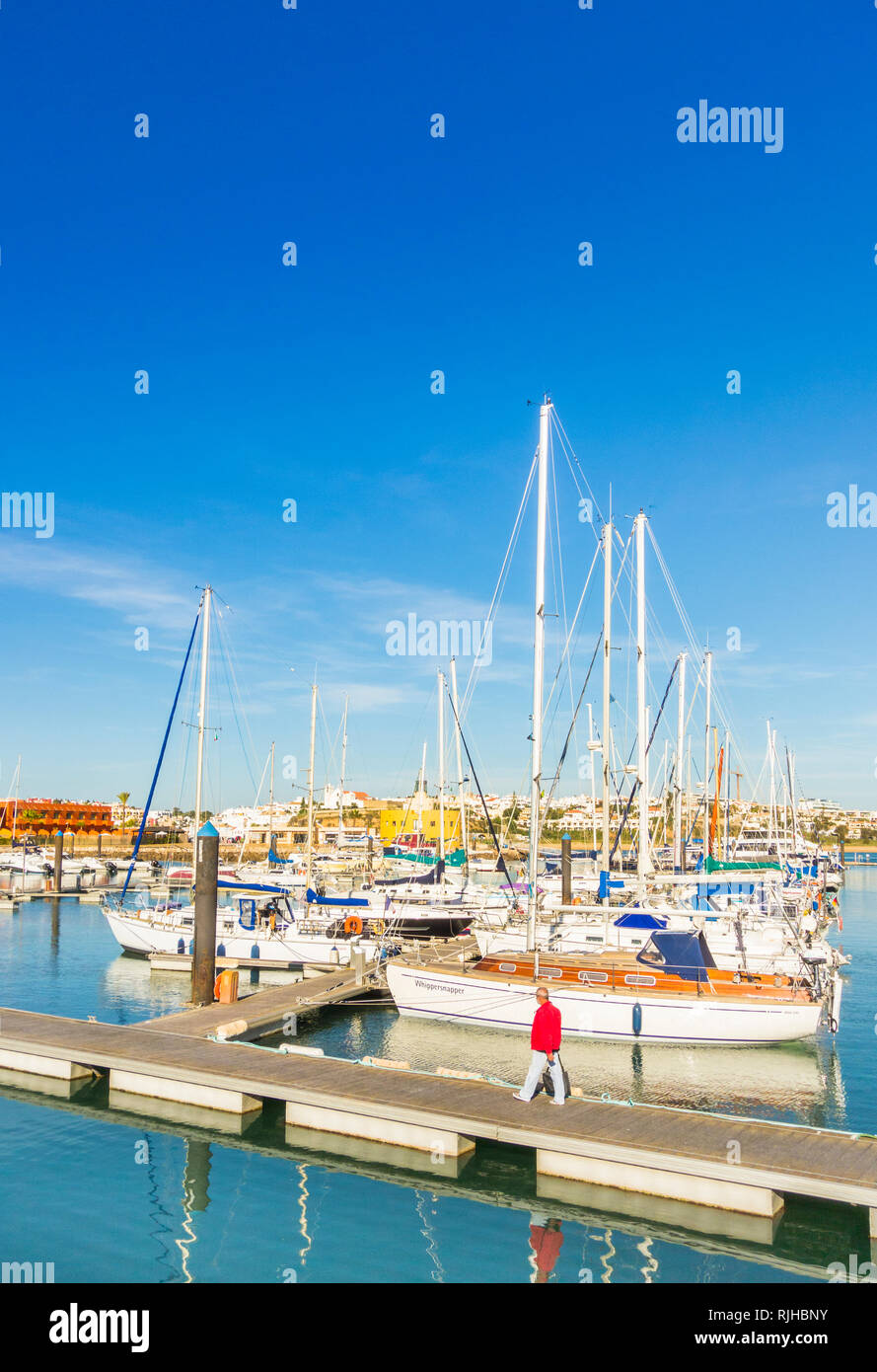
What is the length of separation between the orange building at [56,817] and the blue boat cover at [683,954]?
385ft

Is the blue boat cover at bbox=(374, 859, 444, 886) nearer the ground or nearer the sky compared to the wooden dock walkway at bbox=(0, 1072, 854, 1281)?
nearer the sky

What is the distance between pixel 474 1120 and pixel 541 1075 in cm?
144

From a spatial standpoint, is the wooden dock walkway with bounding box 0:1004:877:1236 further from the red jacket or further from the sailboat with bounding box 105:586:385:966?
the sailboat with bounding box 105:586:385:966

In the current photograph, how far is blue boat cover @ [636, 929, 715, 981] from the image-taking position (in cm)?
2298

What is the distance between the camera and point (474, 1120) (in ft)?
48.5

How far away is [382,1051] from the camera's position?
23.1m

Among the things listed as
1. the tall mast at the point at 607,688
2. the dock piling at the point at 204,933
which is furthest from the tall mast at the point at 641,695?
the dock piling at the point at 204,933

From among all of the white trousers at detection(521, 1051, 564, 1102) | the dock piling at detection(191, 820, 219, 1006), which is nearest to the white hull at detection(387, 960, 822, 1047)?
the dock piling at detection(191, 820, 219, 1006)

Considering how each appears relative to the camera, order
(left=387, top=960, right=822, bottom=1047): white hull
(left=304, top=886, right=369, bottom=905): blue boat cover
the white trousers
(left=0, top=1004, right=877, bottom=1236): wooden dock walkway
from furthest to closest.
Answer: (left=304, top=886, right=369, bottom=905): blue boat cover
(left=387, top=960, right=822, bottom=1047): white hull
the white trousers
(left=0, top=1004, right=877, bottom=1236): wooden dock walkway

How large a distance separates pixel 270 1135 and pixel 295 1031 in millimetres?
6985

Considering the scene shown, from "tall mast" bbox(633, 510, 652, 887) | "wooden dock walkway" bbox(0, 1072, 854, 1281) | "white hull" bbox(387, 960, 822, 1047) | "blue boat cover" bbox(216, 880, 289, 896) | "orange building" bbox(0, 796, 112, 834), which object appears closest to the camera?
"wooden dock walkway" bbox(0, 1072, 854, 1281)
